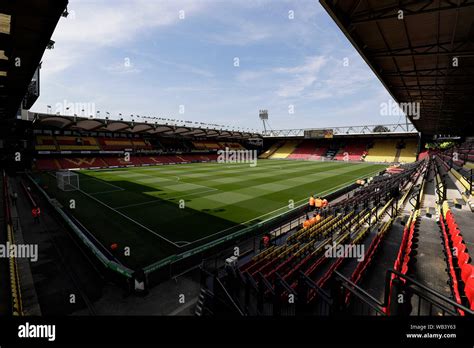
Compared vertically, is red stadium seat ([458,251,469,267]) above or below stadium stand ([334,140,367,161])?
below

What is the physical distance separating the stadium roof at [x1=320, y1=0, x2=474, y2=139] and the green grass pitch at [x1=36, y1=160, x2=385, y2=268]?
1093 centimetres

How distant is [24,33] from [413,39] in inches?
570

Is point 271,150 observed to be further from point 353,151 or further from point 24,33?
point 24,33

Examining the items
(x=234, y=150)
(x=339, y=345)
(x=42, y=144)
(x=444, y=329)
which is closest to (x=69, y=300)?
(x=339, y=345)

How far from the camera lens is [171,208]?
18266mm

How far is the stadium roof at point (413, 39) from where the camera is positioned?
797cm

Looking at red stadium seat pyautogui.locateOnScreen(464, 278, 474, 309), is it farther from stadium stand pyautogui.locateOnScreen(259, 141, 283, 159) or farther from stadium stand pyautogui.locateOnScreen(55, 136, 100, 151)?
stadium stand pyautogui.locateOnScreen(259, 141, 283, 159)

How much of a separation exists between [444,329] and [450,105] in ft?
94.5

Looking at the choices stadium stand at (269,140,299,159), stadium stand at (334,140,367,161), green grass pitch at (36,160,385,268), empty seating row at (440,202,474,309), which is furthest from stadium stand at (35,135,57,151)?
stadium stand at (334,140,367,161)

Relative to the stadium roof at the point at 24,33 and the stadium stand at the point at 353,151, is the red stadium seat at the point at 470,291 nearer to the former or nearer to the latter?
the stadium roof at the point at 24,33

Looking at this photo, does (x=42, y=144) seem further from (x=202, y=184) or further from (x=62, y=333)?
(x=62, y=333)

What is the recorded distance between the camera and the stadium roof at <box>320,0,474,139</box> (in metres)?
7.97

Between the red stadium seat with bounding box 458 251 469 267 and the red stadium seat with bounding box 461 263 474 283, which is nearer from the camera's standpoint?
the red stadium seat with bounding box 461 263 474 283

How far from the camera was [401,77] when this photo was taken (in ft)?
50.0
